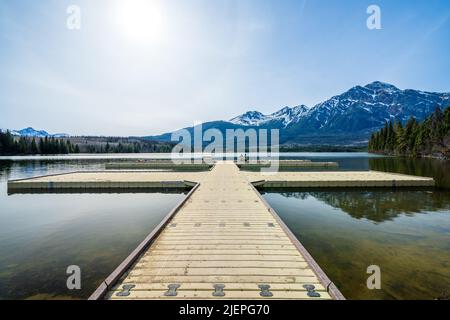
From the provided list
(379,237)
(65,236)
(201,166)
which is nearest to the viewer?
(379,237)

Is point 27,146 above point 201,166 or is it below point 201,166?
above

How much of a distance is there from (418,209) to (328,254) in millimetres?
8427

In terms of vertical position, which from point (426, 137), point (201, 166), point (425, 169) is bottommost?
point (425, 169)

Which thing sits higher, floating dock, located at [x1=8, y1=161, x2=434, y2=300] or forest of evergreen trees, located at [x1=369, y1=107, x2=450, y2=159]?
forest of evergreen trees, located at [x1=369, y1=107, x2=450, y2=159]

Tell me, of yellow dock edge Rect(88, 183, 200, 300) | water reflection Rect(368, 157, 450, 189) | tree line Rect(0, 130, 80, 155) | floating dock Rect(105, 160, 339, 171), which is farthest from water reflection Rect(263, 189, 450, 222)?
tree line Rect(0, 130, 80, 155)

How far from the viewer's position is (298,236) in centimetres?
837

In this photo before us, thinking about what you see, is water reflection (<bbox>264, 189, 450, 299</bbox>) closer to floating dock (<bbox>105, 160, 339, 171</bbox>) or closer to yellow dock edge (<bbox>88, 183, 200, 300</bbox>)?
yellow dock edge (<bbox>88, 183, 200, 300</bbox>)

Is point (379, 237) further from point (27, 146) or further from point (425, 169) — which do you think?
point (27, 146)

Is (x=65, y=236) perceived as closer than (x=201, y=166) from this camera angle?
Yes

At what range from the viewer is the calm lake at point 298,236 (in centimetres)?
549

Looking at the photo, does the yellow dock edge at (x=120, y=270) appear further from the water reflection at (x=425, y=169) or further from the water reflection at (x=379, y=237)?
the water reflection at (x=425, y=169)

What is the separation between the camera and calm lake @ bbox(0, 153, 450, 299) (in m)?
5.49

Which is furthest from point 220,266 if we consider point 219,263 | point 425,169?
point 425,169
